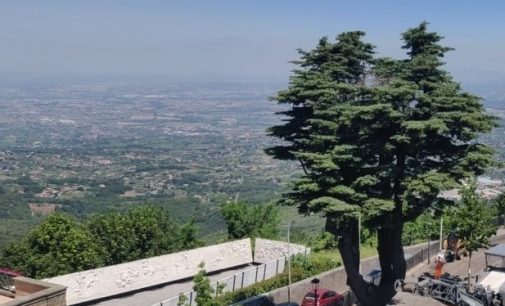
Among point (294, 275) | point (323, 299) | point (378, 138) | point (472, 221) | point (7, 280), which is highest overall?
point (378, 138)

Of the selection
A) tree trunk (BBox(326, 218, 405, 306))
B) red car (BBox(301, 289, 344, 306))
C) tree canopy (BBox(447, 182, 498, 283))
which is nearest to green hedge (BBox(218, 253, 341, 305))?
red car (BBox(301, 289, 344, 306))

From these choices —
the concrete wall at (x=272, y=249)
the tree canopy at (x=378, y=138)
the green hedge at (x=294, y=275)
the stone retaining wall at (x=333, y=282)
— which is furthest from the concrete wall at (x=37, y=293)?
the concrete wall at (x=272, y=249)

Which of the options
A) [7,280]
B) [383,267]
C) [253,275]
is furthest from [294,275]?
[7,280]

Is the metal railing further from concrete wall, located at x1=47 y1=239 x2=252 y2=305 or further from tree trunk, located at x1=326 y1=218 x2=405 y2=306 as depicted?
tree trunk, located at x1=326 y1=218 x2=405 y2=306

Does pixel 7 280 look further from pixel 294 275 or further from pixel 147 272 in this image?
pixel 294 275

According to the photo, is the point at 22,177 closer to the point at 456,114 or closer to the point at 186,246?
the point at 186,246

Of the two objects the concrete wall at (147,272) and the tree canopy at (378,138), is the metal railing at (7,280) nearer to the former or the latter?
the tree canopy at (378,138)
